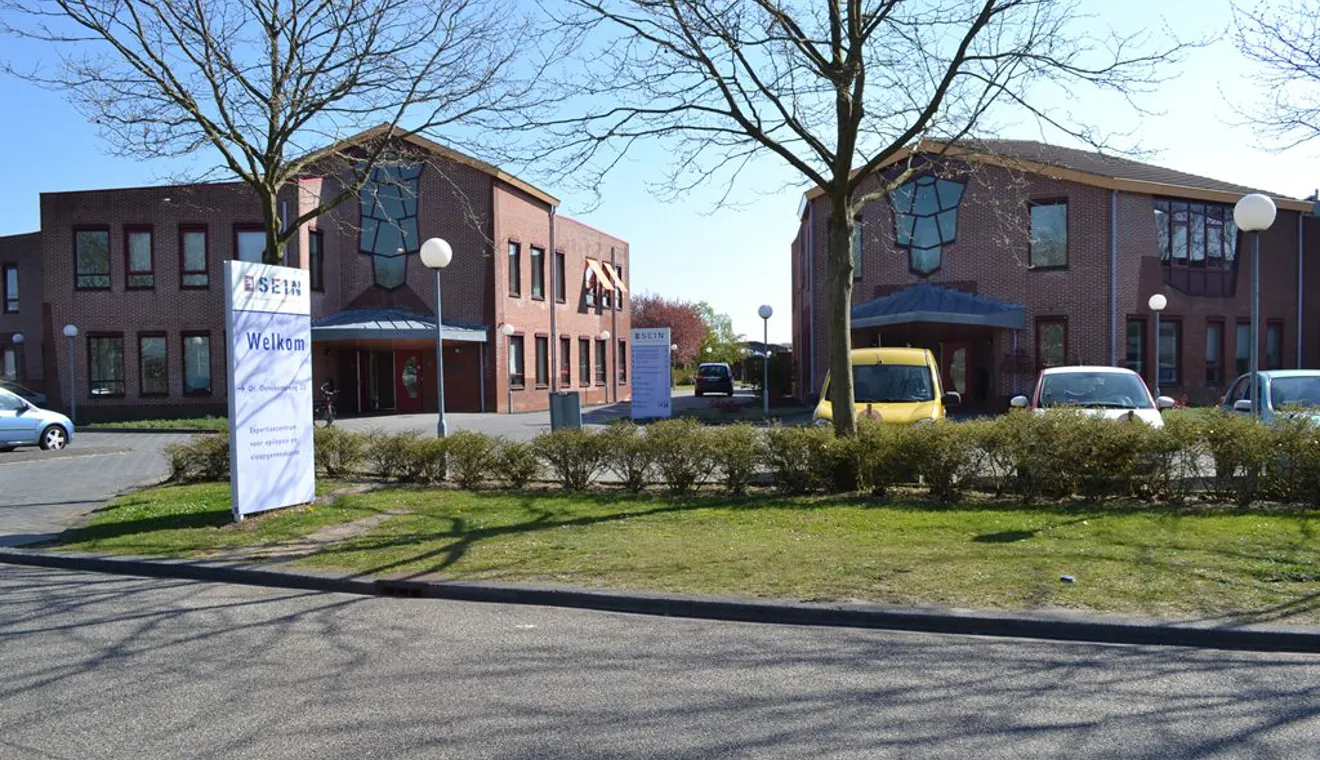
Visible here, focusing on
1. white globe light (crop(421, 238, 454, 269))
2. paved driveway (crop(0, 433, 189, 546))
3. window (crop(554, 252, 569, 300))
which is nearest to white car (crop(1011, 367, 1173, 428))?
white globe light (crop(421, 238, 454, 269))

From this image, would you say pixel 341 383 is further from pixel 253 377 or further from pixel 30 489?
pixel 253 377

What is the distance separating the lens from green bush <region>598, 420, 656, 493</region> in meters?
11.5

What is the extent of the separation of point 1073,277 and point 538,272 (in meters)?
19.4

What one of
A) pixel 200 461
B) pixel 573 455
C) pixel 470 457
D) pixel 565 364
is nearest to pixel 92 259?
pixel 565 364

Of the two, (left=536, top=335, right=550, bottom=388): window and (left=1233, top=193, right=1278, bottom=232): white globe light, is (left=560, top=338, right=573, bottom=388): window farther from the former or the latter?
(left=1233, top=193, right=1278, bottom=232): white globe light

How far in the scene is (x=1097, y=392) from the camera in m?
12.8

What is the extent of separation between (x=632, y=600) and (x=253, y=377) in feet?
19.2

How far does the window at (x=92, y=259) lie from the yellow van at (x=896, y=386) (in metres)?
27.9

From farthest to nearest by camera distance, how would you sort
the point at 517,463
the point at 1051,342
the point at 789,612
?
the point at 1051,342
the point at 517,463
the point at 789,612

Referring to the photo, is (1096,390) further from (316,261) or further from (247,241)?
(247,241)

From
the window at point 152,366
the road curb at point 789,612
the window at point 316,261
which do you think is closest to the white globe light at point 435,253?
the road curb at point 789,612

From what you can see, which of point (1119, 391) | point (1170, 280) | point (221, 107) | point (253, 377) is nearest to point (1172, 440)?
point (1119, 391)

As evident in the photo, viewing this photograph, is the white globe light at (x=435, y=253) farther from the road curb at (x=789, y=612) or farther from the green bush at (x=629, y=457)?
the road curb at (x=789, y=612)

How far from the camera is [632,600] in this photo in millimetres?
6777
